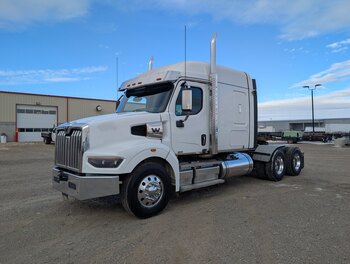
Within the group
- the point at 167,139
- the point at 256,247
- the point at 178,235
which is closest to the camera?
the point at 256,247

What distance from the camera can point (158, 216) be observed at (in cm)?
538

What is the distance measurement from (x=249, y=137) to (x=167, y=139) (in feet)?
10.3

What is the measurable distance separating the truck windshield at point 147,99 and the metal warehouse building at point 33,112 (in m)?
29.7

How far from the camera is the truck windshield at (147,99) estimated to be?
5977 millimetres

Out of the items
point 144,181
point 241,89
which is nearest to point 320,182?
point 241,89

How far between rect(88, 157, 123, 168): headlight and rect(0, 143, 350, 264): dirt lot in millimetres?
1041

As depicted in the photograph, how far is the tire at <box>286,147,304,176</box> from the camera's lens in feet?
31.2

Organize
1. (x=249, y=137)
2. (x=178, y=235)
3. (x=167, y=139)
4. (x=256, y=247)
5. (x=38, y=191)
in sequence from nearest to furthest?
(x=256, y=247) < (x=178, y=235) < (x=167, y=139) < (x=38, y=191) < (x=249, y=137)

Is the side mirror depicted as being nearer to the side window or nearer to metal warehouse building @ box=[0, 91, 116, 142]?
the side window

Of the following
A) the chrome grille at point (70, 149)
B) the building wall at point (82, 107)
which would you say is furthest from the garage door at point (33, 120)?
the chrome grille at point (70, 149)

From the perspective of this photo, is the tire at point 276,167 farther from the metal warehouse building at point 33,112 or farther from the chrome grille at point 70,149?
the metal warehouse building at point 33,112

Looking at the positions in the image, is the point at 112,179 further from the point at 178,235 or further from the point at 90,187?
the point at 178,235

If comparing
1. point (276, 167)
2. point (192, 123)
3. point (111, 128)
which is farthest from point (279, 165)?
point (111, 128)

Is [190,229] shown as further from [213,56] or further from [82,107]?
[82,107]
